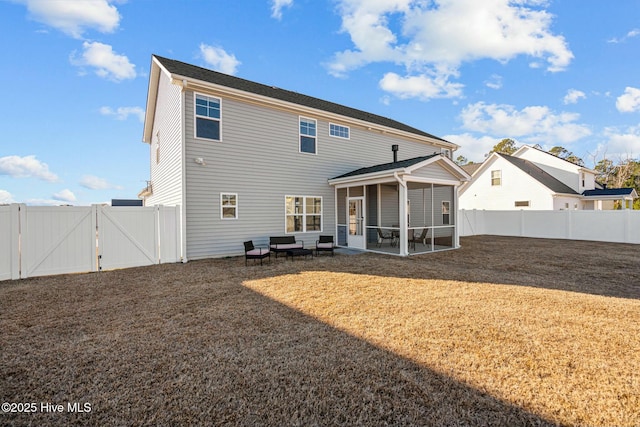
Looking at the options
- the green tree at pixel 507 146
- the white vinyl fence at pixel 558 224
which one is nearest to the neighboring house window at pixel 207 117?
the white vinyl fence at pixel 558 224

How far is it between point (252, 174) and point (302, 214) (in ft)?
9.04

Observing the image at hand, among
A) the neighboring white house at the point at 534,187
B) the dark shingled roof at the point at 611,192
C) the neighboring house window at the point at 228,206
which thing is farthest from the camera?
the dark shingled roof at the point at 611,192

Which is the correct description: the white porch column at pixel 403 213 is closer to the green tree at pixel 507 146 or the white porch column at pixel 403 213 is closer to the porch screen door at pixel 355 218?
the porch screen door at pixel 355 218

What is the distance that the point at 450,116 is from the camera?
21328 mm

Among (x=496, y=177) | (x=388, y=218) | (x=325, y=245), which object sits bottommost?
(x=325, y=245)

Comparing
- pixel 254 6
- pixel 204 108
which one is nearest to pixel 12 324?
pixel 204 108

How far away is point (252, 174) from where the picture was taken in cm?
1058

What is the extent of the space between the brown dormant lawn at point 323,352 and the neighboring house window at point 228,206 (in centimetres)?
387

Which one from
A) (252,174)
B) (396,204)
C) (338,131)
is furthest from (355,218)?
(252,174)

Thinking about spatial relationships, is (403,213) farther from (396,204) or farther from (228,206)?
(228,206)

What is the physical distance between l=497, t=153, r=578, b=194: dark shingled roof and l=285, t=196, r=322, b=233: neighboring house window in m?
18.1

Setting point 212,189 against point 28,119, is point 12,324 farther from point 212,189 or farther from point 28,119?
point 28,119

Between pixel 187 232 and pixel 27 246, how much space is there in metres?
3.79

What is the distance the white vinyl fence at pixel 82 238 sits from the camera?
6.91m
